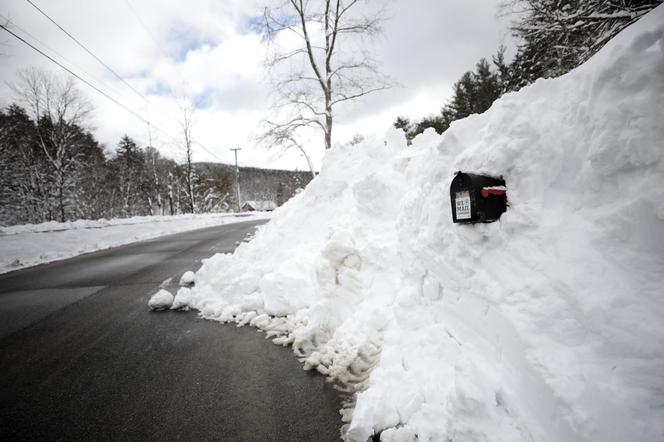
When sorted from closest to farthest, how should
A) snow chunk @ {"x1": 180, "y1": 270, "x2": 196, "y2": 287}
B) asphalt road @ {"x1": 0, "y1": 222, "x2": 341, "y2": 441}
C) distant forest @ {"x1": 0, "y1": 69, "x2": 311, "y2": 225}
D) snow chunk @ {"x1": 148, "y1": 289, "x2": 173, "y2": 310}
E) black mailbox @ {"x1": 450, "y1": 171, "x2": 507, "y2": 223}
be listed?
black mailbox @ {"x1": 450, "y1": 171, "x2": 507, "y2": 223}, asphalt road @ {"x1": 0, "y1": 222, "x2": 341, "y2": 441}, snow chunk @ {"x1": 148, "y1": 289, "x2": 173, "y2": 310}, snow chunk @ {"x1": 180, "y1": 270, "x2": 196, "y2": 287}, distant forest @ {"x1": 0, "y1": 69, "x2": 311, "y2": 225}

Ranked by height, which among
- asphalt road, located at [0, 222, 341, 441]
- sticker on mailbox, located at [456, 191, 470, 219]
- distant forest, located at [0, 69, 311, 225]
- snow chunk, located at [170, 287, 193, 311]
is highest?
distant forest, located at [0, 69, 311, 225]

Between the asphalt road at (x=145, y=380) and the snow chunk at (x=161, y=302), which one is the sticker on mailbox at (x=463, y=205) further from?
the snow chunk at (x=161, y=302)

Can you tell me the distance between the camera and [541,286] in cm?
169

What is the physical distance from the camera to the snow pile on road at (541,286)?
134 centimetres

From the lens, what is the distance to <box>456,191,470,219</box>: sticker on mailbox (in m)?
2.03

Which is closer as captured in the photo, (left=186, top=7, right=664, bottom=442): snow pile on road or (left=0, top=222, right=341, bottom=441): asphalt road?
(left=186, top=7, right=664, bottom=442): snow pile on road

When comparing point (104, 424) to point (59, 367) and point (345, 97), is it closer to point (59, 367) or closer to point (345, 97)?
point (59, 367)

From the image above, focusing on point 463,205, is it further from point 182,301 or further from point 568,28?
point 568,28

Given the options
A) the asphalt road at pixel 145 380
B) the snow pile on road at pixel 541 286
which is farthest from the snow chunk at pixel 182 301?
the snow pile on road at pixel 541 286

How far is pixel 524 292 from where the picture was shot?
1.75 m

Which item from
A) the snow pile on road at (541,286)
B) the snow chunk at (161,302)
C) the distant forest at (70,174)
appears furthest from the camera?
the distant forest at (70,174)

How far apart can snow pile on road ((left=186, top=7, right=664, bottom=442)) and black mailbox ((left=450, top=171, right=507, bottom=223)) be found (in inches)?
3.0

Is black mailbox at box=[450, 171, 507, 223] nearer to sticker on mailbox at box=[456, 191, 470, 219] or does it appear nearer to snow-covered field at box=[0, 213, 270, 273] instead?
sticker on mailbox at box=[456, 191, 470, 219]

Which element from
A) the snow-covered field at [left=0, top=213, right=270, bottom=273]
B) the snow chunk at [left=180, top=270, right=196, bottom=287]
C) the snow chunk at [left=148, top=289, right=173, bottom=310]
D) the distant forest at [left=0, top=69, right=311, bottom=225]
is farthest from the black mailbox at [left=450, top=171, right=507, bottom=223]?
the distant forest at [left=0, top=69, right=311, bottom=225]
